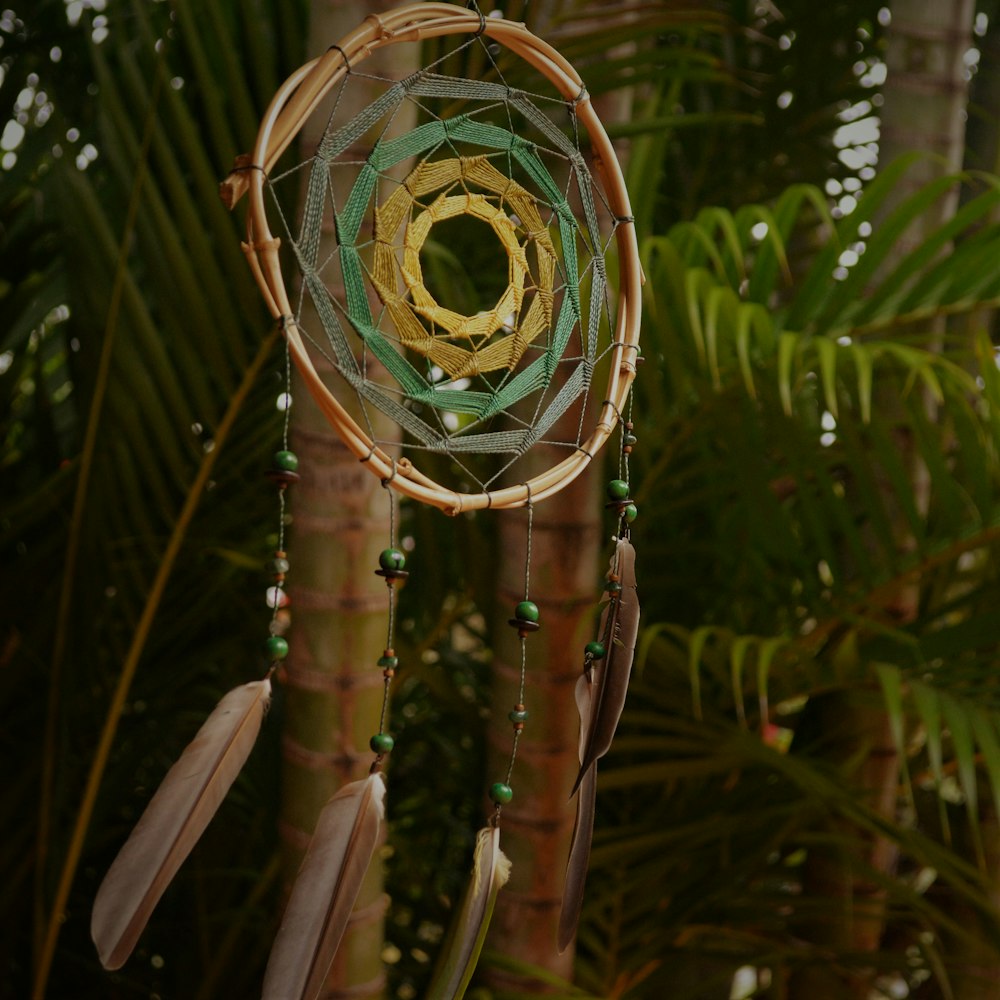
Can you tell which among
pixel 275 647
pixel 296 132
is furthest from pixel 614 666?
pixel 296 132

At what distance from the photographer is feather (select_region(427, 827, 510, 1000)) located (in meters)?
Result: 0.49

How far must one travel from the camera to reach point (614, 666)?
0.56 m

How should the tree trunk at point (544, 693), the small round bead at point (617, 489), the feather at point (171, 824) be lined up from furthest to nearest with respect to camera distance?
the tree trunk at point (544, 693)
the small round bead at point (617, 489)
the feather at point (171, 824)

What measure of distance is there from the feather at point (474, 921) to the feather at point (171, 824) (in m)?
0.13

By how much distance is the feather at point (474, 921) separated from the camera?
19.4 inches

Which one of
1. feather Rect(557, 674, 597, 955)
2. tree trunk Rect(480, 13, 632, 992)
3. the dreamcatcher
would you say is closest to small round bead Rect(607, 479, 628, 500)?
the dreamcatcher

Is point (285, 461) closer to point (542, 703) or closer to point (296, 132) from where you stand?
point (296, 132)

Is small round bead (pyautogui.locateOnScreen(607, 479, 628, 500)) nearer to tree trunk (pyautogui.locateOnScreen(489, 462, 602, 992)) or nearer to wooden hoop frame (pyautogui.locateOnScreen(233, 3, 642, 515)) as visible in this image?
wooden hoop frame (pyautogui.locateOnScreen(233, 3, 642, 515))

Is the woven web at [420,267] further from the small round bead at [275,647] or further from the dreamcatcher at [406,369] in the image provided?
the small round bead at [275,647]

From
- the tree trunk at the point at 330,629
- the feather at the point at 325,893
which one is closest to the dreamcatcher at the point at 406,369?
the feather at the point at 325,893

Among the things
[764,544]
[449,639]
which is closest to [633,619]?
[764,544]

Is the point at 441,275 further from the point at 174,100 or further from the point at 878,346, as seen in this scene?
the point at 878,346

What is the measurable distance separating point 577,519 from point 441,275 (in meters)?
0.21

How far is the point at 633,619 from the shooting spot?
57 cm
